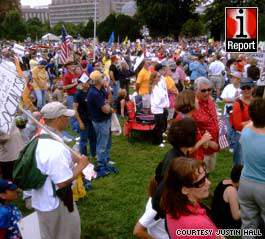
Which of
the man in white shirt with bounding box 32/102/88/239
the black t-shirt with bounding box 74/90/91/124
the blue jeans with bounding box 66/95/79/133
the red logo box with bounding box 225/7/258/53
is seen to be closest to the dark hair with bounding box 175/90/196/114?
the man in white shirt with bounding box 32/102/88/239

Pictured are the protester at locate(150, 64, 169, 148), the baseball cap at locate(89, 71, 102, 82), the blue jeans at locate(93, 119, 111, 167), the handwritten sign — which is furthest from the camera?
the protester at locate(150, 64, 169, 148)

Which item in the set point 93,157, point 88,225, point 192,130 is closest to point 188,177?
point 192,130

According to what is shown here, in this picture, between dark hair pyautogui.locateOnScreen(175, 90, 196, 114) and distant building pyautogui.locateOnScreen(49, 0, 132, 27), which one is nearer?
dark hair pyautogui.locateOnScreen(175, 90, 196, 114)

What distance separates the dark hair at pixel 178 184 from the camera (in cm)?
227

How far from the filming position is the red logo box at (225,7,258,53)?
7195 mm

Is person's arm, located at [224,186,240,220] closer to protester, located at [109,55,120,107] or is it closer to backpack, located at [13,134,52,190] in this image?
backpack, located at [13,134,52,190]

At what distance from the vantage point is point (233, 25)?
755cm

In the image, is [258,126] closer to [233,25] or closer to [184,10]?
[233,25]

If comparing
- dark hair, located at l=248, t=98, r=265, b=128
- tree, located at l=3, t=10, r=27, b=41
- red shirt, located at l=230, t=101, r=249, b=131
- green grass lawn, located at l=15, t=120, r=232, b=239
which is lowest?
green grass lawn, located at l=15, t=120, r=232, b=239

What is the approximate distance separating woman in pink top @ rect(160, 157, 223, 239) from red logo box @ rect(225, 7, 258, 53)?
5183 mm

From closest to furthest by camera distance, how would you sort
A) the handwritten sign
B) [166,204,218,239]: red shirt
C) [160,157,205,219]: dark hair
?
[166,204,218,239]: red shirt
[160,157,205,219]: dark hair
the handwritten sign

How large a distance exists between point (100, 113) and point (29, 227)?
267cm

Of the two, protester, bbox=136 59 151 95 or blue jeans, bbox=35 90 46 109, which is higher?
protester, bbox=136 59 151 95

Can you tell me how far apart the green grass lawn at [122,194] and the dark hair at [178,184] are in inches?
95.3
